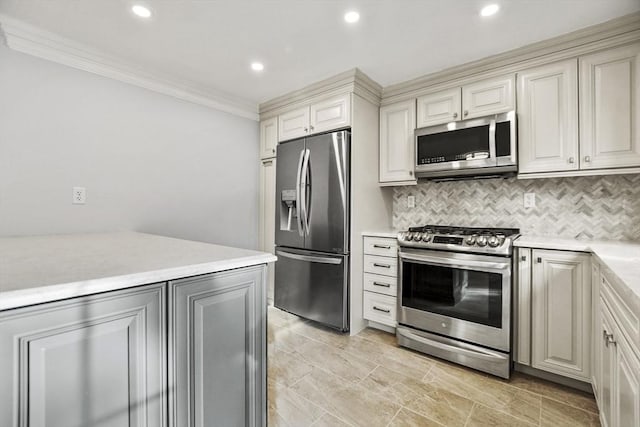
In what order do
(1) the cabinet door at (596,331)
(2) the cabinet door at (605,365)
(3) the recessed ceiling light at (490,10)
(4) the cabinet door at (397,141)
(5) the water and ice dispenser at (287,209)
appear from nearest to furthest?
(2) the cabinet door at (605,365) → (1) the cabinet door at (596,331) → (3) the recessed ceiling light at (490,10) → (4) the cabinet door at (397,141) → (5) the water and ice dispenser at (287,209)

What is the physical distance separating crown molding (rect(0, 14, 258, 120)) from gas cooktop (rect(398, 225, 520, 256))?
2.32m

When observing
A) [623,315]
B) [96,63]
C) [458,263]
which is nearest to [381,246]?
[458,263]

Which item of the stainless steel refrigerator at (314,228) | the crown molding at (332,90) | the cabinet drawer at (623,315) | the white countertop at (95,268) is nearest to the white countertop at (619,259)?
the cabinet drawer at (623,315)

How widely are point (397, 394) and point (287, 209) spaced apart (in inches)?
74.0

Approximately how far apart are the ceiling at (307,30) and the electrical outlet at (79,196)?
109 cm

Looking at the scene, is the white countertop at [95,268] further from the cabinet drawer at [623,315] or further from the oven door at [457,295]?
the oven door at [457,295]

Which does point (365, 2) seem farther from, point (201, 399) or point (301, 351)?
point (301, 351)

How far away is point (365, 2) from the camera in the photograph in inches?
70.5

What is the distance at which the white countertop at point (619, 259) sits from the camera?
0.99 metres

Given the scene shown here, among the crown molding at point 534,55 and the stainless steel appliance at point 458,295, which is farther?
the stainless steel appliance at point 458,295

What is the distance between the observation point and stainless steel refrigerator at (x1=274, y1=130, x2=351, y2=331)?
8.81 feet

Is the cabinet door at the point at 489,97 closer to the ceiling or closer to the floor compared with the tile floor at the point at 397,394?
closer to the ceiling

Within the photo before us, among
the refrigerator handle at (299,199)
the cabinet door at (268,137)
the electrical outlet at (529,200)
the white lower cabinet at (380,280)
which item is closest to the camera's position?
the electrical outlet at (529,200)

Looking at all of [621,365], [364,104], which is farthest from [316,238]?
[621,365]
